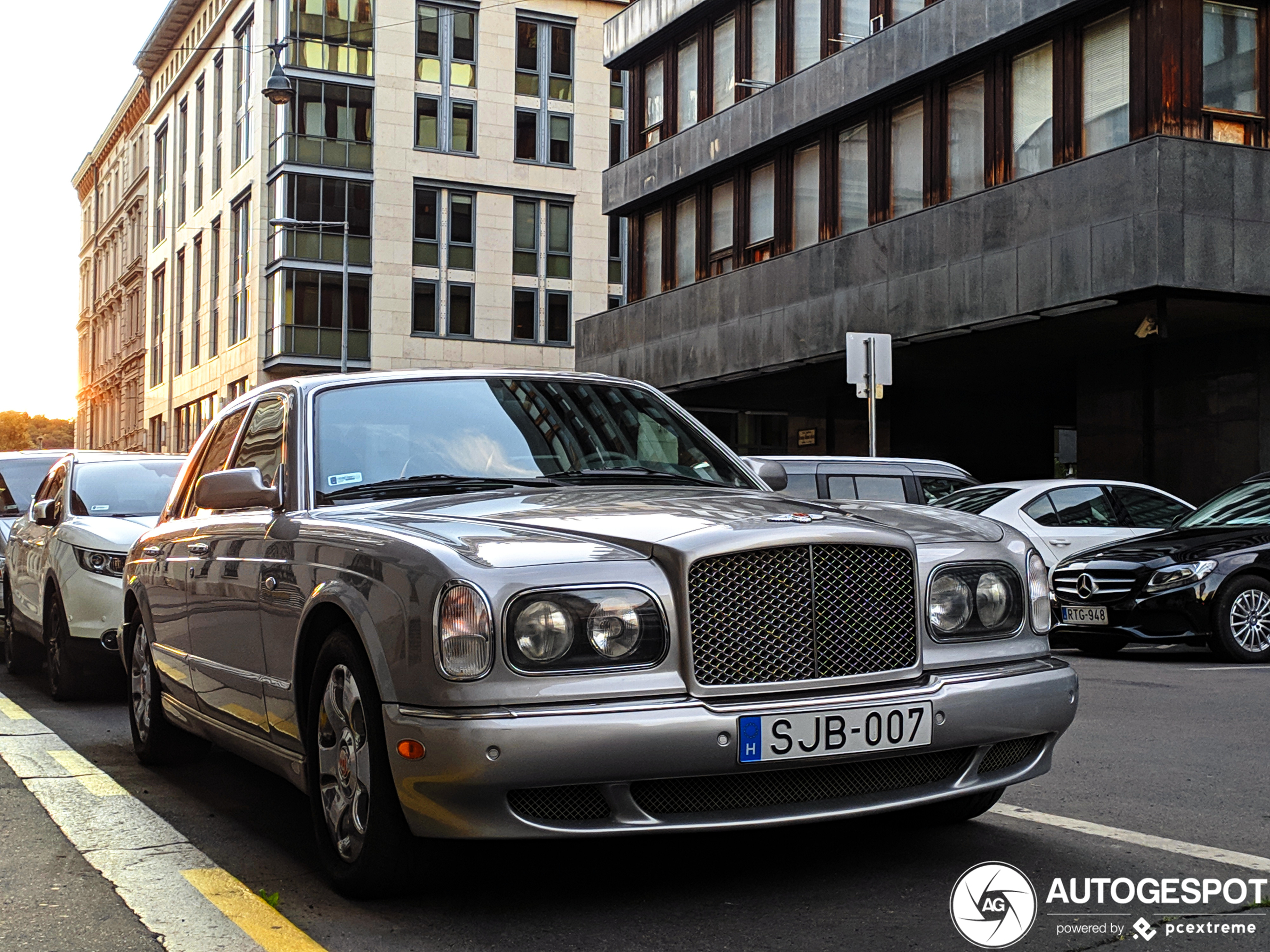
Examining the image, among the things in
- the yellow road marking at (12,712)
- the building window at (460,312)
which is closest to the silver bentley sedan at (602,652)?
the yellow road marking at (12,712)

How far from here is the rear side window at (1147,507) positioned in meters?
15.2

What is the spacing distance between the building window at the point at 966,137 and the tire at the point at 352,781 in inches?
761

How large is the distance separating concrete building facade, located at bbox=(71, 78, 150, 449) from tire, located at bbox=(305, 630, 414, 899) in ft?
215

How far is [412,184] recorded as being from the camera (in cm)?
4784

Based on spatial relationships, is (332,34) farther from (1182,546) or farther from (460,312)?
(1182,546)

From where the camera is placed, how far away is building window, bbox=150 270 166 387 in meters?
63.9

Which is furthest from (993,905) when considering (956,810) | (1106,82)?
(1106,82)

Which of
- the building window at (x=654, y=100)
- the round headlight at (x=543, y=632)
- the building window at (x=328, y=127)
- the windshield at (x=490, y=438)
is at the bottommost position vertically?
the round headlight at (x=543, y=632)

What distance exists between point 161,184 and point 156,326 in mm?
5837

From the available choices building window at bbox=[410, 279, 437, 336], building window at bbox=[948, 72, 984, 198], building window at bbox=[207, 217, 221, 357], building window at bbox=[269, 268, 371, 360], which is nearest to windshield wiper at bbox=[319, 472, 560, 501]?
building window at bbox=[948, 72, 984, 198]

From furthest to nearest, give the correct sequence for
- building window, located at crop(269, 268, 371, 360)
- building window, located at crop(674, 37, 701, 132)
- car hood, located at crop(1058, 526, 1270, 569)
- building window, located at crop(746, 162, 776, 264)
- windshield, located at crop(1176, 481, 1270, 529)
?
building window, located at crop(269, 268, 371, 360) < building window, located at crop(674, 37, 701, 132) < building window, located at crop(746, 162, 776, 264) < windshield, located at crop(1176, 481, 1270, 529) < car hood, located at crop(1058, 526, 1270, 569)

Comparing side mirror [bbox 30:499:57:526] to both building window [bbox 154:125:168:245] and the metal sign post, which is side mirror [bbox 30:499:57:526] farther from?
building window [bbox 154:125:168:245]

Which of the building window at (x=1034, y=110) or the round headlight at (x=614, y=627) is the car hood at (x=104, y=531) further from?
the building window at (x=1034, y=110)

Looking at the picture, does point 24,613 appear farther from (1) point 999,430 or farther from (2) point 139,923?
(1) point 999,430
